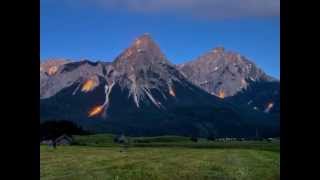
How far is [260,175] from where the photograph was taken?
176ft

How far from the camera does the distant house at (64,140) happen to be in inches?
4640

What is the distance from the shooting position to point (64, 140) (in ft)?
394

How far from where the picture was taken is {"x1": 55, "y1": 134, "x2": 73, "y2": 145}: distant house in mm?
117850
